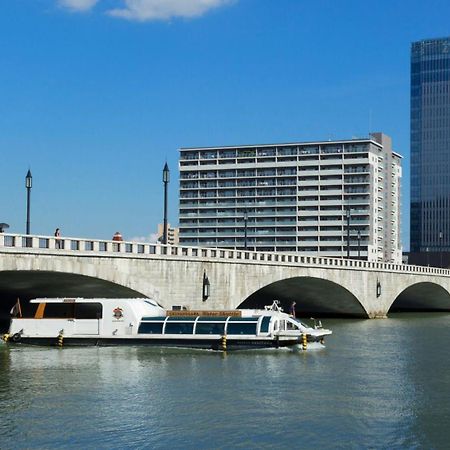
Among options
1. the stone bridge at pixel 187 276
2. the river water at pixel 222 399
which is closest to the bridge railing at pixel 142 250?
the stone bridge at pixel 187 276

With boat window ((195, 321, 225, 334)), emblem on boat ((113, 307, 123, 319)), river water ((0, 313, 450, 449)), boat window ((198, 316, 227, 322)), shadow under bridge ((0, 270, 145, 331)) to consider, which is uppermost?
shadow under bridge ((0, 270, 145, 331))

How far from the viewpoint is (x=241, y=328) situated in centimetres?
5916

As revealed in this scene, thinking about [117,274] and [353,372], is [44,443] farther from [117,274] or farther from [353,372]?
[117,274]

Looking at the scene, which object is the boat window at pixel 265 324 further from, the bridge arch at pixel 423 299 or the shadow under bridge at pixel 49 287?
the bridge arch at pixel 423 299

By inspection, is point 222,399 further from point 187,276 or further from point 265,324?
point 187,276

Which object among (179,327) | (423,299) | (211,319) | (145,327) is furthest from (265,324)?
(423,299)

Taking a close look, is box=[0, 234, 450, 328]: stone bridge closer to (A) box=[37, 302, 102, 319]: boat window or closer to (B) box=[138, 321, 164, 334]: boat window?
(A) box=[37, 302, 102, 319]: boat window

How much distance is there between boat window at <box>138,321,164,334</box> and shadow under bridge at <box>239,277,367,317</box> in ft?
107

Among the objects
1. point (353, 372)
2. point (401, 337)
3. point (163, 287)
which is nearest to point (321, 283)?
point (401, 337)

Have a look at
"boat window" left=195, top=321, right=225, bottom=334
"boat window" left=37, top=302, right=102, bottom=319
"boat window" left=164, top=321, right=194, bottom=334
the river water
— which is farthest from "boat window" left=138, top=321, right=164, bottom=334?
"boat window" left=37, top=302, right=102, bottom=319

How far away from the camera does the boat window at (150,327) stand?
2345 inches

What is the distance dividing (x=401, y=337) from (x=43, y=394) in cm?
4144

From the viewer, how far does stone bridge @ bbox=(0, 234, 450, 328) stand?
5850cm

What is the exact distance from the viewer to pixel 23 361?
52.3m
